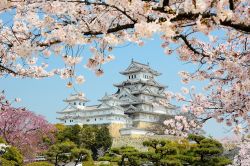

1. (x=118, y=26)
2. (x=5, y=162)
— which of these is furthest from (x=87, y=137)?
(x=118, y=26)

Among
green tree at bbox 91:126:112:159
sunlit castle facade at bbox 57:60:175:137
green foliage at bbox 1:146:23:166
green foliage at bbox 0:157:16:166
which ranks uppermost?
sunlit castle facade at bbox 57:60:175:137

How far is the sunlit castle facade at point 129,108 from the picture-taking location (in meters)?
41.3

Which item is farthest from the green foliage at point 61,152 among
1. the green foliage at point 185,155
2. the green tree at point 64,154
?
the green foliage at point 185,155

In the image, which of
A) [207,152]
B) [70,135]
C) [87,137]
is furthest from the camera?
[87,137]

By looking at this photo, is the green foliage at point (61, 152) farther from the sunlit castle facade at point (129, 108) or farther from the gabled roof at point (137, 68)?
the gabled roof at point (137, 68)

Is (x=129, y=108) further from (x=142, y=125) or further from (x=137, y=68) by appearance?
(x=137, y=68)

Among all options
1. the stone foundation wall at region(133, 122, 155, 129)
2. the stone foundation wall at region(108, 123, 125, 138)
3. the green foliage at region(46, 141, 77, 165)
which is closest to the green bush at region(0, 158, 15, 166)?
the green foliage at region(46, 141, 77, 165)

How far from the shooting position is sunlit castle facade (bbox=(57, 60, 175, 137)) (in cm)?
4134

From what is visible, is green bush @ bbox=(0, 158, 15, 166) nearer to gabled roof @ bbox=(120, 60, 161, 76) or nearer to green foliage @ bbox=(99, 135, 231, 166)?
green foliage @ bbox=(99, 135, 231, 166)

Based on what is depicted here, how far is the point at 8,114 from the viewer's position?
1898cm

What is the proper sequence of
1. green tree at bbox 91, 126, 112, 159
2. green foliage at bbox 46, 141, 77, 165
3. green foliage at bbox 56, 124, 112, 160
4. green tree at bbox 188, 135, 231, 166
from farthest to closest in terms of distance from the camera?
green tree at bbox 91, 126, 112, 159
green foliage at bbox 56, 124, 112, 160
green foliage at bbox 46, 141, 77, 165
green tree at bbox 188, 135, 231, 166

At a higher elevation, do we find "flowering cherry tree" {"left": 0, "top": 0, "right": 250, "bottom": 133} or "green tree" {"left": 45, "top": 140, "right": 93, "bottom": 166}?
"flowering cherry tree" {"left": 0, "top": 0, "right": 250, "bottom": 133}

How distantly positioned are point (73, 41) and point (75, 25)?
0.48 ft

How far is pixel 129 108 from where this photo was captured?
144 feet
